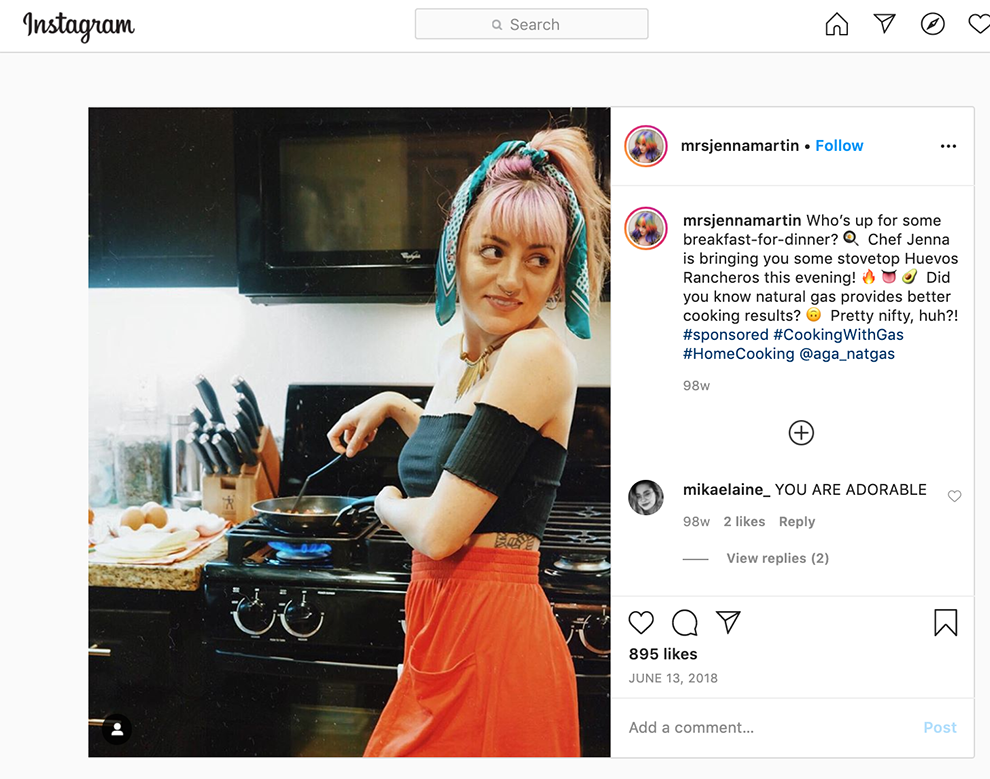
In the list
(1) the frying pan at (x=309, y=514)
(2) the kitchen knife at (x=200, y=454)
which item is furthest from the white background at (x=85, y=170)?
(1) the frying pan at (x=309, y=514)

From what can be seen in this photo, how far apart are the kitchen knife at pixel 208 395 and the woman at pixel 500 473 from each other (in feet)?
0.85

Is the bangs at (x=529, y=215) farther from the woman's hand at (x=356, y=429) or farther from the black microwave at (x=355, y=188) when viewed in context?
the woman's hand at (x=356, y=429)

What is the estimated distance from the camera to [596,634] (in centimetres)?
64

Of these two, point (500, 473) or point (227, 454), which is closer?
point (500, 473)
